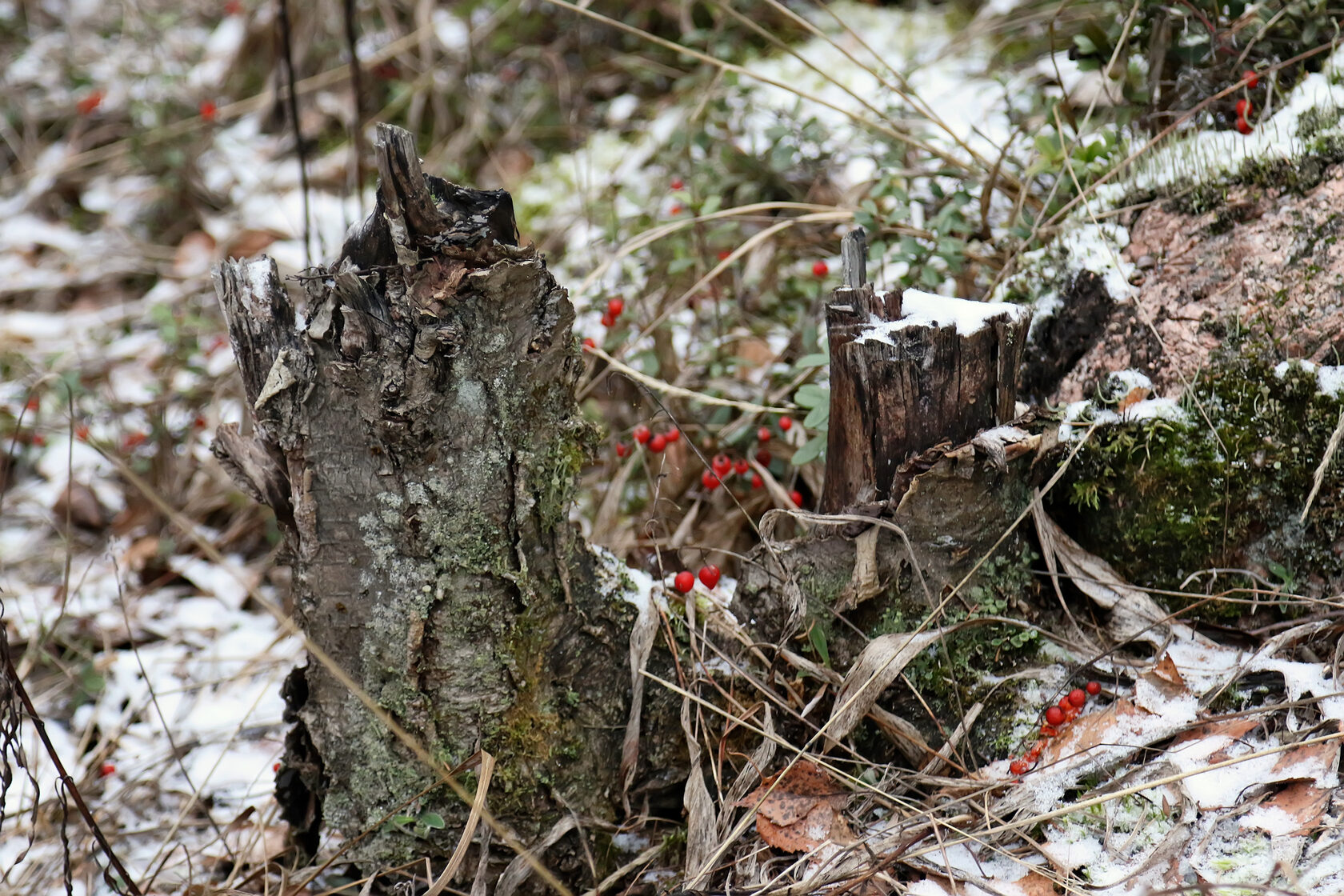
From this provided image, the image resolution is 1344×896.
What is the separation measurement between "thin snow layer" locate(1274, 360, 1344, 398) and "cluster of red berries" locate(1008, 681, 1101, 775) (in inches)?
25.8

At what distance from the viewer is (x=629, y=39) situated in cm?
427

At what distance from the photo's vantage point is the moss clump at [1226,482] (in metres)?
1.71

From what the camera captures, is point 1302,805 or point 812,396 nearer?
point 1302,805

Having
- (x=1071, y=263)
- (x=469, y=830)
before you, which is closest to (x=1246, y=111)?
(x=1071, y=263)

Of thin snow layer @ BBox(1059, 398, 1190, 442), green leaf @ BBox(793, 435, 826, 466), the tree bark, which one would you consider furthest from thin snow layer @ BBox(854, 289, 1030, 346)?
the tree bark

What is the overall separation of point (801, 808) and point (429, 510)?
2.56ft

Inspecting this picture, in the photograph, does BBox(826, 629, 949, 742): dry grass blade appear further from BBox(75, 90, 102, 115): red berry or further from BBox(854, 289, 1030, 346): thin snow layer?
BBox(75, 90, 102, 115): red berry

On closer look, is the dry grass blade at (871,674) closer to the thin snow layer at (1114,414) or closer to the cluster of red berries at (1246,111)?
the thin snow layer at (1114,414)

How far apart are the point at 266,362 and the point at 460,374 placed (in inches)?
11.6

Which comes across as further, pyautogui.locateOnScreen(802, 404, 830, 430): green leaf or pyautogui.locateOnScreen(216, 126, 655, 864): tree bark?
pyautogui.locateOnScreen(802, 404, 830, 430): green leaf

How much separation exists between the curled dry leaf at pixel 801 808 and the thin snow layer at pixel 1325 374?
1084 mm

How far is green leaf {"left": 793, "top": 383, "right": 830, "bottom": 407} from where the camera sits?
1.90 metres

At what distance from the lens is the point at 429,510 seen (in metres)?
1.53

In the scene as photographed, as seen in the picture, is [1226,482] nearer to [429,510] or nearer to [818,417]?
[818,417]
